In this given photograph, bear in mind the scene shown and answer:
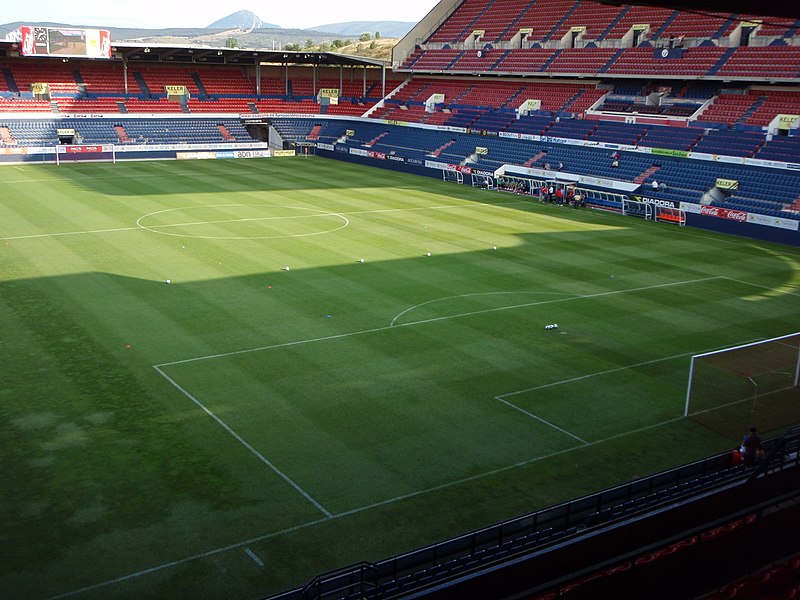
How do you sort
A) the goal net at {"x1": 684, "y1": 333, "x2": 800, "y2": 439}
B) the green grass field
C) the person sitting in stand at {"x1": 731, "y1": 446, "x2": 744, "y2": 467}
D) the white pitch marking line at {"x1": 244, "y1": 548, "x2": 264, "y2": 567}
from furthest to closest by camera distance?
the goal net at {"x1": 684, "y1": 333, "x2": 800, "y2": 439}
the person sitting in stand at {"x1": 731, "y1": 446, "x2": 744, "y2": 467}
the green grass field
the white pitch marking line at {"x1": 244, "y1": 548, "x2": 264, "y2": 567}

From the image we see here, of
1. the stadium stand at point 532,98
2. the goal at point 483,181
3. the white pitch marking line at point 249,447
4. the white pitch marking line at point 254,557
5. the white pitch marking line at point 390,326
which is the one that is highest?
the stadium stand at point 532,98

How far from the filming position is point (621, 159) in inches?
1986

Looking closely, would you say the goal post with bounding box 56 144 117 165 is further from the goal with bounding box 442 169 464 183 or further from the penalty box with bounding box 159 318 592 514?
the penalty box with bounding box 159 318 592 514

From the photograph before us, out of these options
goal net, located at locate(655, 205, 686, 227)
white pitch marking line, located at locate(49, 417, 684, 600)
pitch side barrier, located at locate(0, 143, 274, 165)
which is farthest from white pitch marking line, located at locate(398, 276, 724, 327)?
pitch side barrier, located at locate(0, 143, 274, 165)

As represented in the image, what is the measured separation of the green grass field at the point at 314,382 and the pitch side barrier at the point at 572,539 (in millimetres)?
1432

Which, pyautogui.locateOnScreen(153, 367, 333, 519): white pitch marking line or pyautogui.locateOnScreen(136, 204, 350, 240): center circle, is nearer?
pyautogui.locateOnScreen(153, 367, 333, 519): white pitch marking line

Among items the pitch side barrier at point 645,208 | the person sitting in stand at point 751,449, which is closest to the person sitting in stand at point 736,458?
the person sitting in stand at point 751,449

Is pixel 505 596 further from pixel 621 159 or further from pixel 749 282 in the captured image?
pixel 621 159

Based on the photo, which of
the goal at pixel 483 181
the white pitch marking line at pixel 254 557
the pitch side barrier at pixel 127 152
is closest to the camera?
the white pitch marking line at pixel 254 557

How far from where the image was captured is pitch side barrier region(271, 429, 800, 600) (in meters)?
9.98

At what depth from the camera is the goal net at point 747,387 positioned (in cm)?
1777

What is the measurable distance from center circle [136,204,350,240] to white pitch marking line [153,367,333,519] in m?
15.9

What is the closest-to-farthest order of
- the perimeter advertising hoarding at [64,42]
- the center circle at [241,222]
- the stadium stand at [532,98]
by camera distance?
the center circle at [241,222] < the stadium stand at [532,98] < the perimeter advertising hoarding at [64,42]

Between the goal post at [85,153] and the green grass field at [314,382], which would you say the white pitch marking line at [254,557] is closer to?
the green grass field at [314,382]
